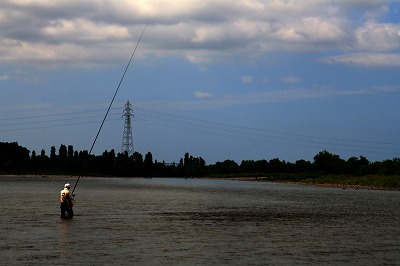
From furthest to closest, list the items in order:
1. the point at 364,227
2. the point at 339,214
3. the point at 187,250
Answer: the point at 339,214, the point at 364,227, the point at 187,250

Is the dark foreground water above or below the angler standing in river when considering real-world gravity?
below

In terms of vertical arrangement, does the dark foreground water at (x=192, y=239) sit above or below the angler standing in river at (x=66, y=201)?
below

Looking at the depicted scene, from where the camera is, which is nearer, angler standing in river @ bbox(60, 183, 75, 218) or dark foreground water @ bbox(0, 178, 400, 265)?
dark foreground water @ bbox(0, 178, 400, 265)

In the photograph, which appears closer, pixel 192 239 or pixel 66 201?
pixel 192 239

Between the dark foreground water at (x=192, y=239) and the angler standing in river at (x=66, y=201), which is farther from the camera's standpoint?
the angler standing in river at (x=66, y=201)

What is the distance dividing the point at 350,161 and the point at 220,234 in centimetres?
15262

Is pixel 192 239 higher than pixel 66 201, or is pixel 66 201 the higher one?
pixel 66 201

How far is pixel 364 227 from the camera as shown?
121ft

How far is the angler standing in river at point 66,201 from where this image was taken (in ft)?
116

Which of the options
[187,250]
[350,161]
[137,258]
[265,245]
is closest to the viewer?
[137,258]

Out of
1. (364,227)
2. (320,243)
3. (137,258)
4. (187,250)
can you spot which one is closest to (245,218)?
(364,227)

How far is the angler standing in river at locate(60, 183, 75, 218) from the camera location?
35.2 meters

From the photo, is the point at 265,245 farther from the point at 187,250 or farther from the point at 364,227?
the point at 364,227

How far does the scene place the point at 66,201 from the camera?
36.9m
